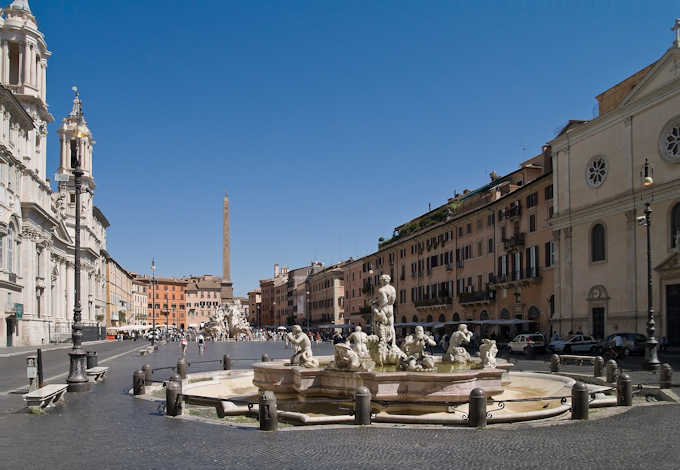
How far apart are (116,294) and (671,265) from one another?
3587 inches

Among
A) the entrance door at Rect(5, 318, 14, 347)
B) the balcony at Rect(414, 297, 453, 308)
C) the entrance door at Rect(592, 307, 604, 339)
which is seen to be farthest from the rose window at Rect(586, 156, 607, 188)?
the entrance door at Rect(5, 318, 14, 347)

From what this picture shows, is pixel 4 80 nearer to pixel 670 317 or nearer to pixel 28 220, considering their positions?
pixel 28 220

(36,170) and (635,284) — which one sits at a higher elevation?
(36,170)

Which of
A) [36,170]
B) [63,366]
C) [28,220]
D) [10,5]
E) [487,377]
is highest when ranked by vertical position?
[10,5]

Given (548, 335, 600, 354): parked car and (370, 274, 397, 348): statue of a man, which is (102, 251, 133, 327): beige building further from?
(370, 274, 397, 348): statue of a man

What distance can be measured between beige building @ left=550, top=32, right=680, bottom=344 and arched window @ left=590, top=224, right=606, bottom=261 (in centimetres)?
5

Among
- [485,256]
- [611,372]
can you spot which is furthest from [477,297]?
[611,372]

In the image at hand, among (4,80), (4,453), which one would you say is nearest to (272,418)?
(4,453)

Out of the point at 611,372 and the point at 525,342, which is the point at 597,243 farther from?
the point at 611,372

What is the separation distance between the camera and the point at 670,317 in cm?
3072

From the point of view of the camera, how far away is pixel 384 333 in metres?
15.7

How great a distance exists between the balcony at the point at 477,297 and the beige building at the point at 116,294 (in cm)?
5672

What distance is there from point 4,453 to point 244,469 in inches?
136

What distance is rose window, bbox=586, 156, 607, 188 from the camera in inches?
1433
